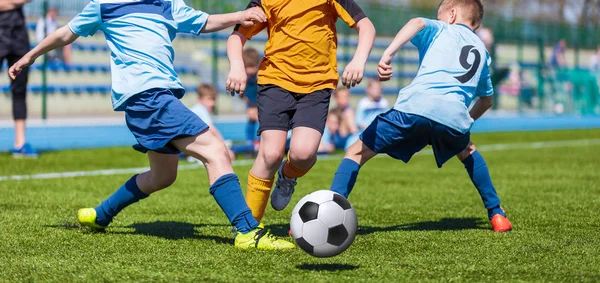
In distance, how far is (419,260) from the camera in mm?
4242

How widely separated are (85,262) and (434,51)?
2.40 meters

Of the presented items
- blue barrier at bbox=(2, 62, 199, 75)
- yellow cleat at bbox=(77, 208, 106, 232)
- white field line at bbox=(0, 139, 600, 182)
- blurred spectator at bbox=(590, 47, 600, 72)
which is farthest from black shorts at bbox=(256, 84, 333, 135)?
blurred spectator at bbox=(590, 47, 600, 72)

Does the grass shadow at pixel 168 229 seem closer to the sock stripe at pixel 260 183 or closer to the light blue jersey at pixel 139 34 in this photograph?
the sock stripe at pixel 260 183

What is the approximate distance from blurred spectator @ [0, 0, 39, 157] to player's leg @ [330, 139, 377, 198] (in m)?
5.94

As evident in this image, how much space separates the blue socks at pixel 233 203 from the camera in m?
4.57

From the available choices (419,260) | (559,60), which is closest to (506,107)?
(559,60)

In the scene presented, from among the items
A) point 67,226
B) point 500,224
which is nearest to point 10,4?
point 67,226

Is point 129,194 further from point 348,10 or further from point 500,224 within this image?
point 500,224

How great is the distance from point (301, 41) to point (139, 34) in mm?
940

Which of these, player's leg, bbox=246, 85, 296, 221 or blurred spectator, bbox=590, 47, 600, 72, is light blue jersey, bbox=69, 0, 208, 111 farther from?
blurred spectator, bbox=590, 47, 600, 72

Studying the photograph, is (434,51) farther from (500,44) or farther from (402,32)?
(500,44)

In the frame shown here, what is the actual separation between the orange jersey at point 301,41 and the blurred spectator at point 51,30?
8.55 metres

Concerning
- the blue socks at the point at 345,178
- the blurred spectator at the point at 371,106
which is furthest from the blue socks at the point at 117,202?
the blurred spectator at the point at 371,106

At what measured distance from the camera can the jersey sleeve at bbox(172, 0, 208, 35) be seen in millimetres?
4941
